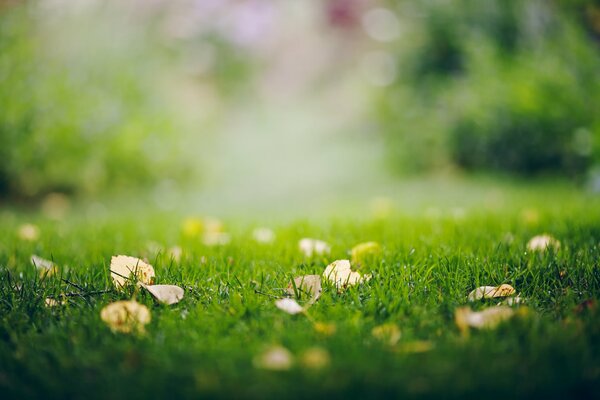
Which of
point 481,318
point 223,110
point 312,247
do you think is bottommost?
point 223,110

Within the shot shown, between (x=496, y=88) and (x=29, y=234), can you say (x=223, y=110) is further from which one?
(x=29, y=234)

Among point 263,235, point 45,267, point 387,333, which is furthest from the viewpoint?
point 263,235

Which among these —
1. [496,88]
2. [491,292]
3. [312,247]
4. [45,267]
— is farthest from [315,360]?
[496,88]

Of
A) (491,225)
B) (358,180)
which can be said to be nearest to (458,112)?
(358,180)

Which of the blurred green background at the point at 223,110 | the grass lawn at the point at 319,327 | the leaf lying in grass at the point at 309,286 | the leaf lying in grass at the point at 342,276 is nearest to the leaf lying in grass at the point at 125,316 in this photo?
the grass lawn at the point at 319,327

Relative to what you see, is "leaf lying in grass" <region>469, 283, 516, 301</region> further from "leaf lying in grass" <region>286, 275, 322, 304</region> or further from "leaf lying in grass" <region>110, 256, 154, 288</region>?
"leaf lying in grass" <region>110, 256, 154, 288</region>

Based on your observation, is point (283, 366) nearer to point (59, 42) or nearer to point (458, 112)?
point (458, 112)

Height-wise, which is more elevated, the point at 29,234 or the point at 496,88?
the point at 496,88
